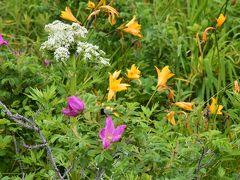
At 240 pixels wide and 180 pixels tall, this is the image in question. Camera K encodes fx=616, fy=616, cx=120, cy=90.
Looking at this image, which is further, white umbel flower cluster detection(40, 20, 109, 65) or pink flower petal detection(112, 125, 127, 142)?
white umbel flower cluster detection(40, 20, 109, 65)

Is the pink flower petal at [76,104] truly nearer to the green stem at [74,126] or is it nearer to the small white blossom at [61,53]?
the green stem at [74,126]

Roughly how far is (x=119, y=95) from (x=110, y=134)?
4.48 feet

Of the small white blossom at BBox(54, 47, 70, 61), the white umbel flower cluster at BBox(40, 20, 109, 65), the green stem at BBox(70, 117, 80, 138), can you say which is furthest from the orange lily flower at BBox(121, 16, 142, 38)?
the green stem at BBox(70, 117, 80, 138)

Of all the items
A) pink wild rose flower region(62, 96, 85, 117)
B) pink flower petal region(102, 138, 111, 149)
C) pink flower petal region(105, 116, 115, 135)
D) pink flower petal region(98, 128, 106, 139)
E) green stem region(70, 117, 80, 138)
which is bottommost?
green stem region(70, 117, 80, 138)

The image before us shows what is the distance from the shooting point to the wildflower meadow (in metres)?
1.87

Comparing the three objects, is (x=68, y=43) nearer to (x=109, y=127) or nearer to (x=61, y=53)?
(x=61, y=53)

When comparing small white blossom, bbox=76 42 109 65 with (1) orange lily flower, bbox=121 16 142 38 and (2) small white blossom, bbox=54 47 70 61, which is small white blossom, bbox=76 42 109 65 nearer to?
(2) small white blossom, bbox=54 47 70 61

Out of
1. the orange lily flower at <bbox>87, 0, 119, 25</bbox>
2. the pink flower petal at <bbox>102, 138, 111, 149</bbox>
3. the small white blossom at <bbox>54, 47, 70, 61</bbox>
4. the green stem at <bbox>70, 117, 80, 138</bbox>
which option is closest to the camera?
the pink flower petal at <bbox>102, 138, 111, 149</bbox>

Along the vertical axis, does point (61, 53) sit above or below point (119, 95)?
above

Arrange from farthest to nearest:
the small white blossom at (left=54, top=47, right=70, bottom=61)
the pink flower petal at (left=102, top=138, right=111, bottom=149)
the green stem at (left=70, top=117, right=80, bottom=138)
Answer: the small white blossom at (left=54, top=47, right=70, bottom=61) < the green stem at (left=70, top=117, right=80, bottom=138) < the pink flower petal at (left=102, top=138, right=111, bottom=149)

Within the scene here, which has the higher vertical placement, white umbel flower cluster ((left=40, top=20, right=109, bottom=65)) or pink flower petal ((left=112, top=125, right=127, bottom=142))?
pink flower petal ((left=112, top=125, right=127, bottom=142))

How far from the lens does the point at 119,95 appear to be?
3.05 metres

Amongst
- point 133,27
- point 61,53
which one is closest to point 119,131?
point 61,53

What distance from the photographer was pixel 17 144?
244cm
